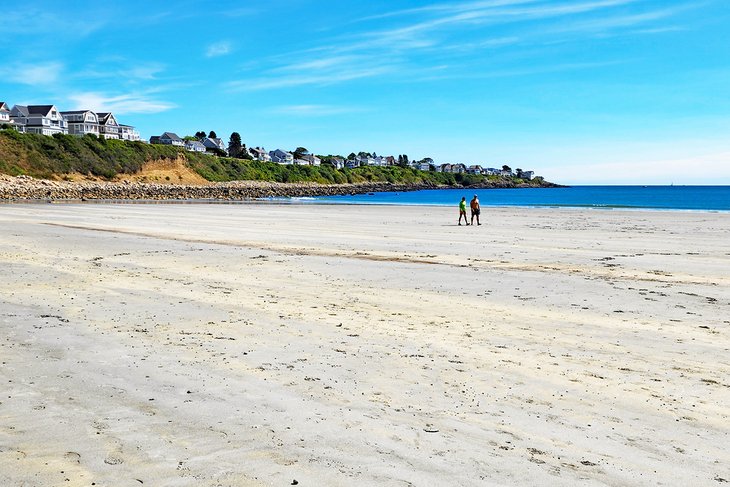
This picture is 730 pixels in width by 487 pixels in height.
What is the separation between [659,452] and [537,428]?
99 centimetres

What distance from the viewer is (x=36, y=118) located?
12031cm

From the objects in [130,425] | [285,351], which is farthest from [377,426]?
[285,351]

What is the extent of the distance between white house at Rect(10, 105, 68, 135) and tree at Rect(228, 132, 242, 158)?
186ft

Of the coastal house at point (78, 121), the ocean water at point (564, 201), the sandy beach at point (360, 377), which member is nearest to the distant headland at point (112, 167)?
the coastal house at point (78, 121)

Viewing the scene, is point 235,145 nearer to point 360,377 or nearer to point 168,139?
point 168,139

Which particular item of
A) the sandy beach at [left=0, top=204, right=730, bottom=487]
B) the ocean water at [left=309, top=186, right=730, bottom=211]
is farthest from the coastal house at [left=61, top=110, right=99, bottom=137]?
the sandy beach at [left=0, top=204, right=730, bottom=487]

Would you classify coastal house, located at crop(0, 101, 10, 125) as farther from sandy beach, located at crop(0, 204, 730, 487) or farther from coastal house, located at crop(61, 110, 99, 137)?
sandy beach, located at crop(0, 204, 730, 487)

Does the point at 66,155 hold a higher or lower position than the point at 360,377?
higher

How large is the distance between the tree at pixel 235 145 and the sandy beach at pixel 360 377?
6432 inches

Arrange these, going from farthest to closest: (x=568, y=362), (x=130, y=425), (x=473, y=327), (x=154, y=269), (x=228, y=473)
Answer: (x=154, y=269) → (x=473, y=327) → (x=568, y=362) → (x=130, y=425) → (x=228, y=473)

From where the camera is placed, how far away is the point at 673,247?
72.8 feet

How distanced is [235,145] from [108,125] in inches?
1729

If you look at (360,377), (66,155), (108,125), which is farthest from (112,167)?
(360,377)

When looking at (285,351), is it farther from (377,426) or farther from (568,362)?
(568,362)
